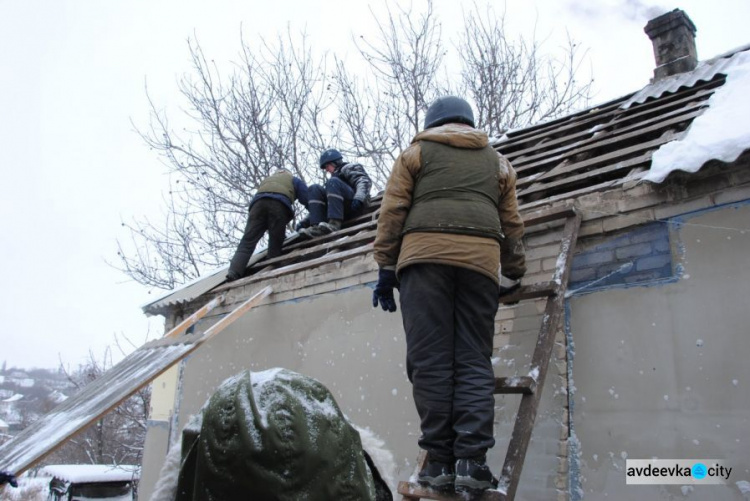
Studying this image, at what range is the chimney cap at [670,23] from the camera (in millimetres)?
6271

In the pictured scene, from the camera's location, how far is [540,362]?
8.73 ft

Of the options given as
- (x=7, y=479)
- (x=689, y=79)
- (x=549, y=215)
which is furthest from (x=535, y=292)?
(x=689, y=79)

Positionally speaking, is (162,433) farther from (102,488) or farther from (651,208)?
(102,488)

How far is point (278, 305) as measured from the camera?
16.8 feet

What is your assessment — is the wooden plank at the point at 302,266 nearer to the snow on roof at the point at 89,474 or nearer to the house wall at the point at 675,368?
the house wall at the point at 675,368

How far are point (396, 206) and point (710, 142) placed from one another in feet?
5.09

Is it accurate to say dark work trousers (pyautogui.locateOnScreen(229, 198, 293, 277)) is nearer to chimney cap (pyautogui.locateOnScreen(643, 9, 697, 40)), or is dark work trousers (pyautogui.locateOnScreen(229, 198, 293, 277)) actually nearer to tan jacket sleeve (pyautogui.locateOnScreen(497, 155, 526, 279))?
tan jacket sleeve (pyautogui.locateOnScreen(497, 155, 526, 279))

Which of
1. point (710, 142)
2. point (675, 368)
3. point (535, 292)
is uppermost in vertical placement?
point (710, 142)

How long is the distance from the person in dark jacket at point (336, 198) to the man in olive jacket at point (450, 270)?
2.95 meters

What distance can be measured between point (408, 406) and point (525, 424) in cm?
143

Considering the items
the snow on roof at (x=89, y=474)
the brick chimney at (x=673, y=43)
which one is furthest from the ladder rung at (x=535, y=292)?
the snow on roof at (x=89, y=474)

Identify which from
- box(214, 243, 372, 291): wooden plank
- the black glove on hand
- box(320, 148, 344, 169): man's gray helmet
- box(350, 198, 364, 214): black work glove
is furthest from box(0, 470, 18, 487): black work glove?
box(320, 148, 344, 169): man's gray helmet

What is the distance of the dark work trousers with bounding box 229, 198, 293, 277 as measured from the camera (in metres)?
6.02

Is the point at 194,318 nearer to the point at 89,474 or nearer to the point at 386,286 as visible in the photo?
the point at 386,286
